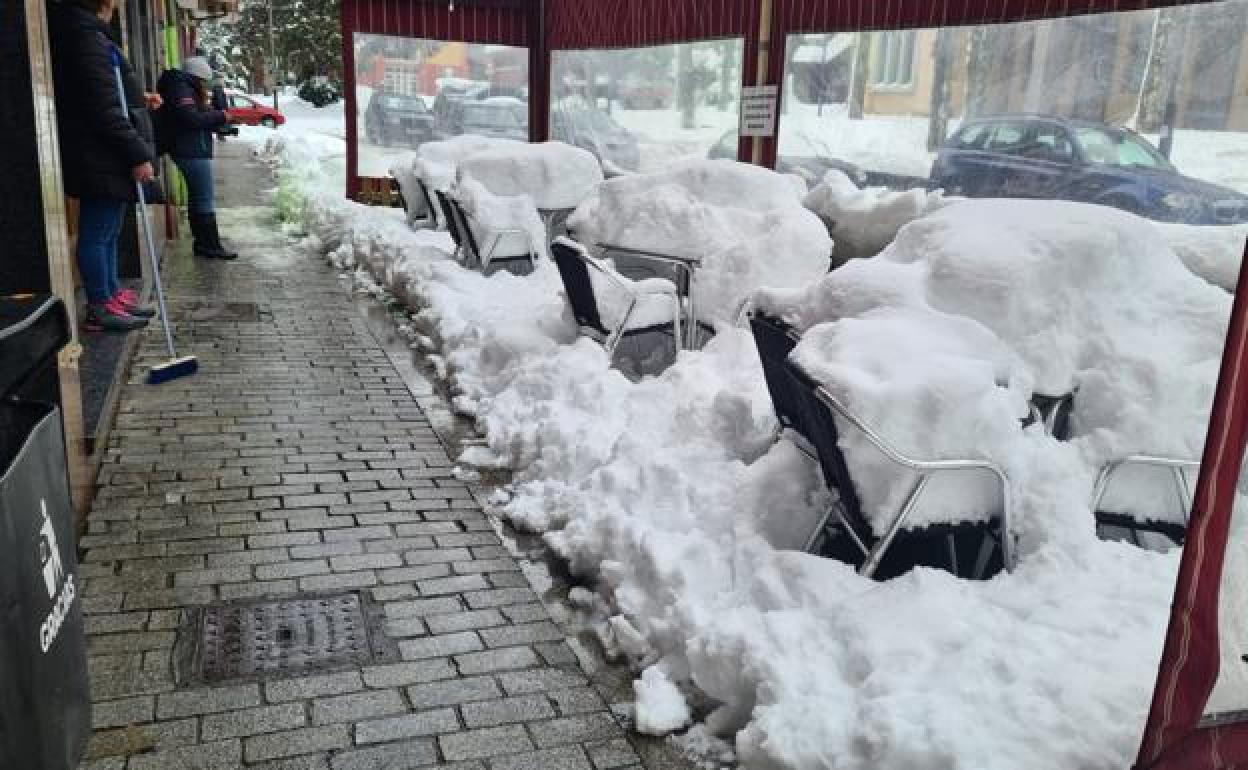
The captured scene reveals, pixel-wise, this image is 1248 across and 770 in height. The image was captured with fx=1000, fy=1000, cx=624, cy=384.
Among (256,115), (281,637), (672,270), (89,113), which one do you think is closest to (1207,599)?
(281,637)

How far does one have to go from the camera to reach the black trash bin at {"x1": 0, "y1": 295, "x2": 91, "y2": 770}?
1595mm

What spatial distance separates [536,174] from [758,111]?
7.69ft

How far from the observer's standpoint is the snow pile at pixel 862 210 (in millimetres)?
6449

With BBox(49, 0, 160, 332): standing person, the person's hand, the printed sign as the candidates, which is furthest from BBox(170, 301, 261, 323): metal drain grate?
the printed sign

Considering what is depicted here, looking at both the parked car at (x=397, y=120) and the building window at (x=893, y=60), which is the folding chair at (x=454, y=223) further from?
the parked car at (x=397, y=120)

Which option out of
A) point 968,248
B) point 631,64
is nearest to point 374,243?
point 631,64

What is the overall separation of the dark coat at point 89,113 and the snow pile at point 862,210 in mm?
4493

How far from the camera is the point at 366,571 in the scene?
3.91 m

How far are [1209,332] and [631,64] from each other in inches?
349

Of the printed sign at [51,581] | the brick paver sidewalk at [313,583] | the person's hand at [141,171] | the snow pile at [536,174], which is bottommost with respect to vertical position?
the brick paver sidewalk at [313,583]

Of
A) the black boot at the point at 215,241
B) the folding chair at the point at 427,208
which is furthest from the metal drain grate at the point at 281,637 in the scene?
the folding chair at the point at 427,208

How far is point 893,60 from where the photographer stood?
23.6ft

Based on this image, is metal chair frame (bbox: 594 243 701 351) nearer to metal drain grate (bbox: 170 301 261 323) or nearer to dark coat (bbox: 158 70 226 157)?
metal drain grate (bbox: 170 301 261 323)

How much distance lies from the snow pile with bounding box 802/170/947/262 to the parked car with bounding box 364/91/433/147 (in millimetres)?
8187
